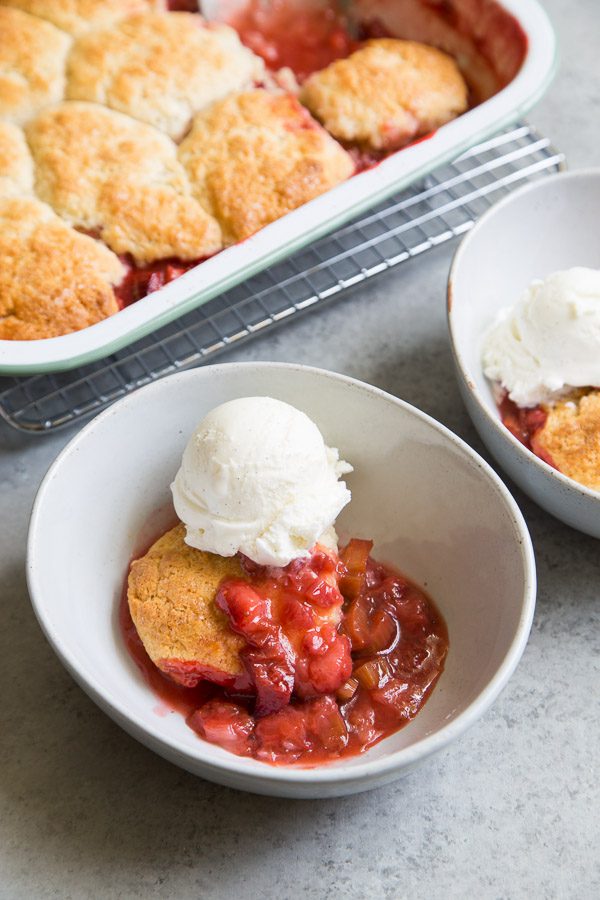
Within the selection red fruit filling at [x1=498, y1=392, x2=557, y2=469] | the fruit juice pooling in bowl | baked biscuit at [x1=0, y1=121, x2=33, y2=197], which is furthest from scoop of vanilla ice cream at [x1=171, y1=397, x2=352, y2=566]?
baked biscuit at [x1=0, y1=121, x2=33, y2=197]

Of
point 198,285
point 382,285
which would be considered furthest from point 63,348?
point 382,285

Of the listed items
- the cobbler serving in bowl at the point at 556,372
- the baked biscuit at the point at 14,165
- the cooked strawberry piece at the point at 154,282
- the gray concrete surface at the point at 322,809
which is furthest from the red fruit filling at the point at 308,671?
the baked biscuit at the point at 14,165

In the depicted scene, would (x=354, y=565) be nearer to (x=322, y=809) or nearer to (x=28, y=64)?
(x=322, y=809)

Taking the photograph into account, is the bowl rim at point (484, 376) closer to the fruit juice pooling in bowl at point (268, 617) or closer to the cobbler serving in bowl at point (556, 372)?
the cobbler serving in bowl at point (556, 372)

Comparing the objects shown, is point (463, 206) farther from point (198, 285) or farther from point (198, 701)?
point (198, 701)

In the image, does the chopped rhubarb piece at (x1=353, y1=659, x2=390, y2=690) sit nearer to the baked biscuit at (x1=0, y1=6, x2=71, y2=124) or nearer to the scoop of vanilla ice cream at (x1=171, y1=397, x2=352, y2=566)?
the scoop of vanilla ice cream at (x1=171, y1=397, x2=352, y2=566)
